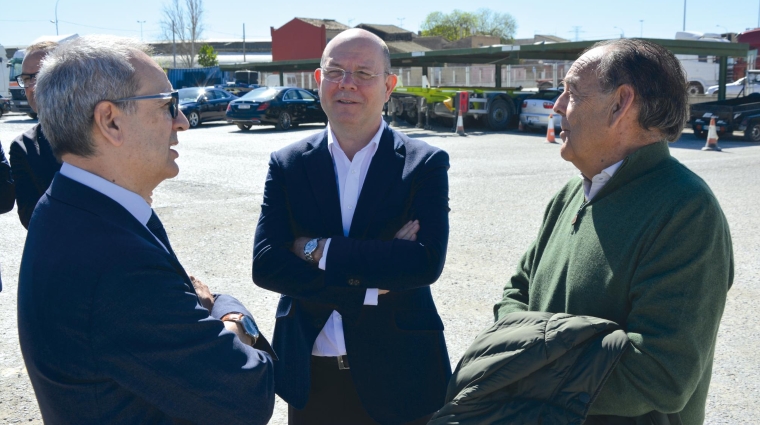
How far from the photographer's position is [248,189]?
10.4m

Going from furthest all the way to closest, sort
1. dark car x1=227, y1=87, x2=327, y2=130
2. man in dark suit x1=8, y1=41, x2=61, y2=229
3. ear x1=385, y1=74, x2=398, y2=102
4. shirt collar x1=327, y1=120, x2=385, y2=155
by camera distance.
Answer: dark car x1=227, y1=87, x2=327, y2=130
man in dark suit x1=8, y1=41, x2=61, y2=229
ear x1=385, y1=74, x2=398, y2=102
shirt collar x1=327, y1=120, x2=385, y2=155

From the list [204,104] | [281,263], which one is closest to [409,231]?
[281,263]

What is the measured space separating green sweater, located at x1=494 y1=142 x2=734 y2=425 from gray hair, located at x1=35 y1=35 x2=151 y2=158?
142cm

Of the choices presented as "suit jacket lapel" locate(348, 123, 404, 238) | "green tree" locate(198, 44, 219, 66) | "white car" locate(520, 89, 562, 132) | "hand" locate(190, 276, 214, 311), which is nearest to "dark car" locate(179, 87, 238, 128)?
"white car" locate(520, 89, 562, 132)

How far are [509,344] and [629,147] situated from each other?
0.78 meters

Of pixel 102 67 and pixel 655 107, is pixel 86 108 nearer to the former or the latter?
pixel 102 67

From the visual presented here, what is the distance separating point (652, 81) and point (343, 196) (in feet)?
3.81

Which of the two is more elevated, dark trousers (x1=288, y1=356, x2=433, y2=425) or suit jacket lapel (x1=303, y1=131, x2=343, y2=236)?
suit jacket lapel (x1=303, y1=131, x2=343, y2=236)

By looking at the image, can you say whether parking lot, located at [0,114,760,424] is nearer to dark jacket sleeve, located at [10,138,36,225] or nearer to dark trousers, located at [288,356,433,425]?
dark jacket sleeve, located at [10,138,36,225]

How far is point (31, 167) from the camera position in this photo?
11.2 feet

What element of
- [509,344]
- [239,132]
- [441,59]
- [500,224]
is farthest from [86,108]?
[441,59]

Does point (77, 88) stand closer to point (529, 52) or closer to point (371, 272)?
point (371, 272)

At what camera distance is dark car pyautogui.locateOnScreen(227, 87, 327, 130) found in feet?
68.7

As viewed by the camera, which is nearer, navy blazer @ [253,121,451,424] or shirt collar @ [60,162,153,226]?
shirt collar @ [60,162,153,226]
